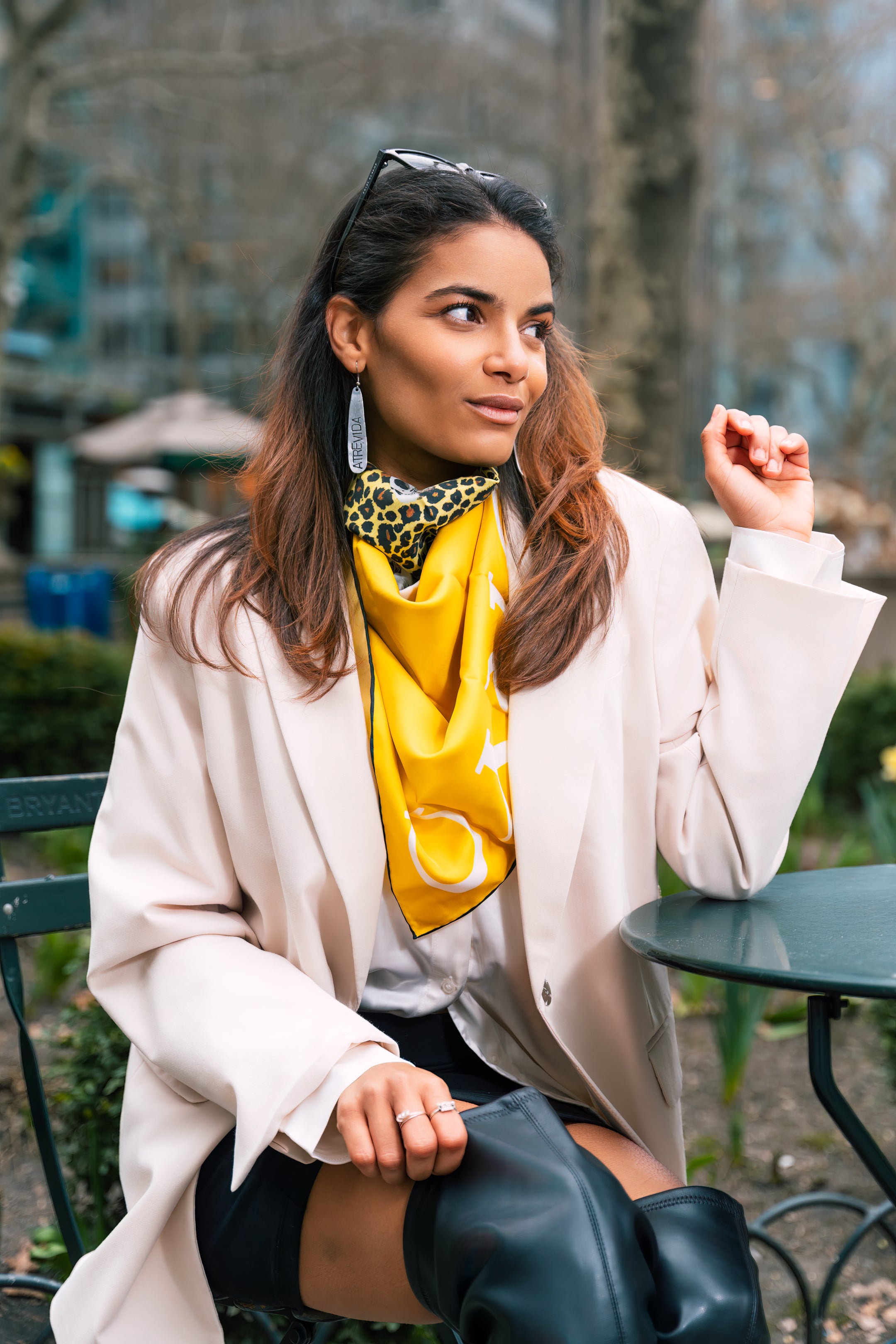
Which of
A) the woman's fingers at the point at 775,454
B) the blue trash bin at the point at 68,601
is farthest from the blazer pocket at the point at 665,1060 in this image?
the blue trash bin at the point at 68,601

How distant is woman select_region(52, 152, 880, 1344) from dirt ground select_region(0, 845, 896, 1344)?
0.91 m

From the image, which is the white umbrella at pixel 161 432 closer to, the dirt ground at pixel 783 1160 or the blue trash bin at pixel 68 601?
the blue trash bin at pixel 68 601

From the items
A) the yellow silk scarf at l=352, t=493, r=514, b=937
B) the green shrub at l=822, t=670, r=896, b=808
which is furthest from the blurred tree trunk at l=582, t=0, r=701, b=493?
the yellow silk scarf at l=352, t=493, r=514, b=937

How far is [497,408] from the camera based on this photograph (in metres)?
1.81

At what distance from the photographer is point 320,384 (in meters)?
2.01

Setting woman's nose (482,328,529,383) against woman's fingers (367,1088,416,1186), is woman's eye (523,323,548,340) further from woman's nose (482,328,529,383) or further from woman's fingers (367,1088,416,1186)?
woman's fingers (367,1088,416,1186)

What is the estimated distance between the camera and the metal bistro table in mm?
1377

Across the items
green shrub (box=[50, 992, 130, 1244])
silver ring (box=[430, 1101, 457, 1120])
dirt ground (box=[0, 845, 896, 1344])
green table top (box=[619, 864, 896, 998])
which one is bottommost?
dirt ground (box=[0, 845, 896, 1344])

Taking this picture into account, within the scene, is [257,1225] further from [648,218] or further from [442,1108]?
[648,218]

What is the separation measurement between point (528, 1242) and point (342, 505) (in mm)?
1084

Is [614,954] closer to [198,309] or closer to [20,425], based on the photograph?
[198,309]

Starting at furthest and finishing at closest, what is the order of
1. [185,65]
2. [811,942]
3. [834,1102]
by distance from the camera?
[185,65], [834,1102], [811,942]

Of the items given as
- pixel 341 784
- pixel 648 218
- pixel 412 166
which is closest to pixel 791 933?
pixel 341 784

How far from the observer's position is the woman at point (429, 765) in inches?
64.7
